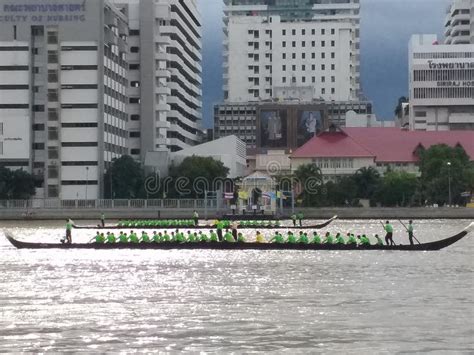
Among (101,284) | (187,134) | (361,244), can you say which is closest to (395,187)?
(187,134)

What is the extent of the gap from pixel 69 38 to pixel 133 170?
57.7 feet

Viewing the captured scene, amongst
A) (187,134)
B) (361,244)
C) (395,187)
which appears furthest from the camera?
(187,134)

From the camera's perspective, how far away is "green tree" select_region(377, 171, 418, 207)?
449 ft

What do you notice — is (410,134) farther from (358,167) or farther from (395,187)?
(395,187)

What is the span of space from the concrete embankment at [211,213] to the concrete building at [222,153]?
22.0 metres

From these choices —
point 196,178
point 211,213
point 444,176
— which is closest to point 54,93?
point 196,178

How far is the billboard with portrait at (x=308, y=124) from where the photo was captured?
633ft

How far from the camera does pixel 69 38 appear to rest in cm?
13050

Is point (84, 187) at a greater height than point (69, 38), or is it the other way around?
point (69, 38)

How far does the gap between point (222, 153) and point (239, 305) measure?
118m

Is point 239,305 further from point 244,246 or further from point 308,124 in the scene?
point 308,124

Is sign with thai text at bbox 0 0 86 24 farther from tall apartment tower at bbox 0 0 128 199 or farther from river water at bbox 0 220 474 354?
river water at bbox 0 220 474 354

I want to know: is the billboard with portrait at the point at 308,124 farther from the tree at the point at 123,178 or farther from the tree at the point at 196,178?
the tree at the point at 123,178

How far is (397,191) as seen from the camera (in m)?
137
